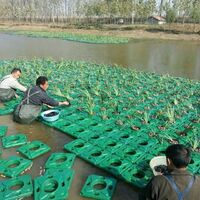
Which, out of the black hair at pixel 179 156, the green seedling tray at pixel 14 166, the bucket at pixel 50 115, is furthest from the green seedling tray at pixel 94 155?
the black hair at pixel 179 156

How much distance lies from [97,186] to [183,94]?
13.0 feet

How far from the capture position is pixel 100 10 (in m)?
35.4

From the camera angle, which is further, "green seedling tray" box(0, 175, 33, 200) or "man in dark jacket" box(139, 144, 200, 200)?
"green seedling tray" box(0, 175, 33, 200)

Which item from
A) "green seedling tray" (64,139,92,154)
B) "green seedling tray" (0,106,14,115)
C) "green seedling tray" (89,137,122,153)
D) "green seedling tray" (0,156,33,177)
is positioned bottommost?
"green seedling tray" (0,156,33,177)

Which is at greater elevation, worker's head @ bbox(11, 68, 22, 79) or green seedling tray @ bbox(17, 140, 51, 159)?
worker's head @ bbox(11, 68, 22, 79)

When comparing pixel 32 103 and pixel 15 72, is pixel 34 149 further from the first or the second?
pixel 15 72

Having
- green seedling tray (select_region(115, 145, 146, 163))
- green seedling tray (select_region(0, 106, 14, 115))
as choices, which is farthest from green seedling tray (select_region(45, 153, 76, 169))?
green seedling tray (select_region(0, 106, 14, 115))

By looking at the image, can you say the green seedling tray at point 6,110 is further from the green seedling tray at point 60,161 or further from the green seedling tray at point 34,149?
the green seedling tray at point 60,161

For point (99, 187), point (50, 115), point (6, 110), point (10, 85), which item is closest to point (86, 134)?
point (50, 115)

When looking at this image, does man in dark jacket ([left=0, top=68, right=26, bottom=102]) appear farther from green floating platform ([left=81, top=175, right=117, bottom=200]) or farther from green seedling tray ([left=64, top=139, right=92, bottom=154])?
green floating platform ([left=81, top=175, right=117, bottom=200])

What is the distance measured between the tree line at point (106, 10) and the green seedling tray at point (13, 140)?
91.7 ft

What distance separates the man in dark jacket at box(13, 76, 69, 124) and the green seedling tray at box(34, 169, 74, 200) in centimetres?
150

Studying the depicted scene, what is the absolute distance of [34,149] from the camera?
12.4 feet

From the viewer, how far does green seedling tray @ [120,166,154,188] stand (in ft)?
9.79
